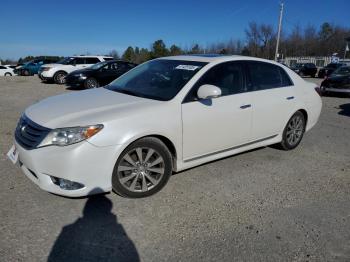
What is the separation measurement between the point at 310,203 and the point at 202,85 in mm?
1890

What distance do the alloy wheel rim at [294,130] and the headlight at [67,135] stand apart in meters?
3.45

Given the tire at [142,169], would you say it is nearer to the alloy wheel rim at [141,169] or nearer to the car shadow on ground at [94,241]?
the alloy wheel rim at [141,169]

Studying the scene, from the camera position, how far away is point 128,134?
3.28 metres

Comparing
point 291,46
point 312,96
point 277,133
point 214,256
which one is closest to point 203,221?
point 214,256

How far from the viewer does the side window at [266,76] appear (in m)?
4.61

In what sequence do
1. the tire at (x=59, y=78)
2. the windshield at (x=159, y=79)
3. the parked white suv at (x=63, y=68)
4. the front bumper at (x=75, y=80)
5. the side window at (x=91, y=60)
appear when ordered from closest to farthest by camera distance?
the windshield at (x=159, y=79)
the front bumper at (x=75, y=80)
the parked white suv at (x=63, y=68)
the tire at (x=59, y=78)
the side window at (x=91, y=60)

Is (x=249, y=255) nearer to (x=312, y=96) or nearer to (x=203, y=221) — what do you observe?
(x=203, y=221)

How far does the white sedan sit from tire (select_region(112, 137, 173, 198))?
1cm

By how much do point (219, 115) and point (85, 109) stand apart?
5.44 ft

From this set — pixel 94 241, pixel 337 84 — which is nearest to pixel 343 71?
pixel 337 84

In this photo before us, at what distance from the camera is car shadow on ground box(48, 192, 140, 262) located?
2627 mm

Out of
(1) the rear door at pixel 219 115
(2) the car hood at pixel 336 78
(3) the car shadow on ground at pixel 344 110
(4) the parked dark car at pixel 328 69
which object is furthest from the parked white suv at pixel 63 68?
(4) the parked dark car at pixel 328 69

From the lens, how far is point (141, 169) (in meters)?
3.54

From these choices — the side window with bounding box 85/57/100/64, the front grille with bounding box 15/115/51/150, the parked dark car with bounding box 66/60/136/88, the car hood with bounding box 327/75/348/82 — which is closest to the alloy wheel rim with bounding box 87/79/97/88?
the parked dark car with bounding box 66/60/136/88
